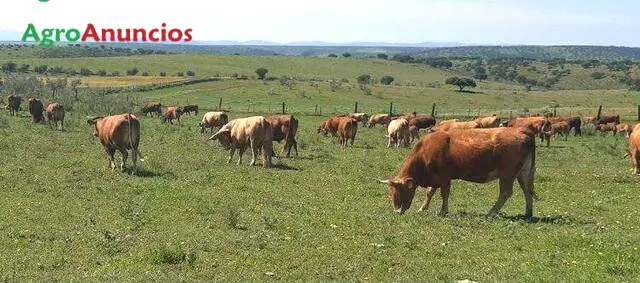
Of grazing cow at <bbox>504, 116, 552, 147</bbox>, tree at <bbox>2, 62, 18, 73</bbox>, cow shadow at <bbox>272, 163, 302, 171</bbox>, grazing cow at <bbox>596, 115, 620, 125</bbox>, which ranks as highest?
grazing cow at <bbox>504, 116, 552, 147</bbox>

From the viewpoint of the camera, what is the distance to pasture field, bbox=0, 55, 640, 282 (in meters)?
10.7

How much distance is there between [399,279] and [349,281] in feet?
2.42

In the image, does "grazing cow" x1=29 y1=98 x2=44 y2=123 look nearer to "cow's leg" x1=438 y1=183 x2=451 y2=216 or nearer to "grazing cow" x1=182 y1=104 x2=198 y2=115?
"grazing cow" x1=182 y1=104 x2=198 y2=115

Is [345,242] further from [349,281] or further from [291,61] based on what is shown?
[291,61]

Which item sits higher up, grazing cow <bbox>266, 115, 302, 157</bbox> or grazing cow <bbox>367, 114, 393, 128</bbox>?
grazing cow <bbox>266, 115, 302, 157</bbox>

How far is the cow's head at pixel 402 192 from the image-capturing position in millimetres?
15859

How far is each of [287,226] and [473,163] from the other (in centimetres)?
436

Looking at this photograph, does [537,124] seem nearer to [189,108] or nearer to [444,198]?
[444,198]

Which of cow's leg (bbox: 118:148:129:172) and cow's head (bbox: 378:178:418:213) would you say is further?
cow's leg (bbox: 118:148:129:172)

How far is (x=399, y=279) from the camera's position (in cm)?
1013

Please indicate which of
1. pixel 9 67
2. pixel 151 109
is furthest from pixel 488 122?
pixel 9 67

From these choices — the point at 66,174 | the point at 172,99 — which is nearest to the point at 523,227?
the point at 66,174

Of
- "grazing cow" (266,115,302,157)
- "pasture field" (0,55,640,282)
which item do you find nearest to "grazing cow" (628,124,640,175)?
"pasture field" (0,55,640,282)

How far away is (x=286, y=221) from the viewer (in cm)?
1456
